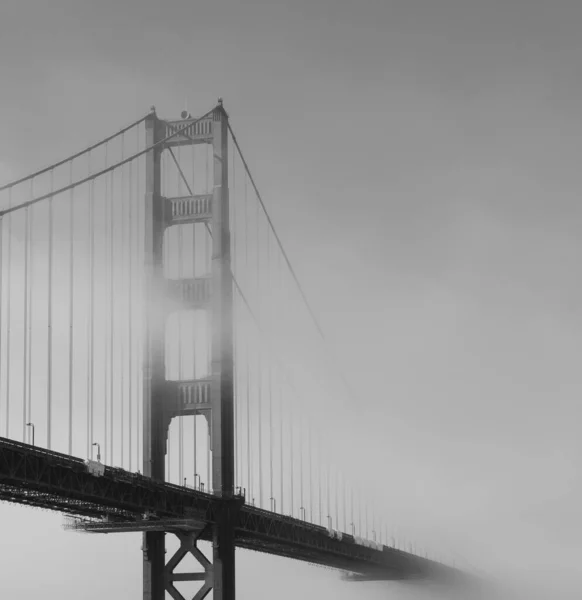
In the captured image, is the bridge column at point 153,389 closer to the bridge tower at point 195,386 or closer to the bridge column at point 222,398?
the bridge tower at point 195,386

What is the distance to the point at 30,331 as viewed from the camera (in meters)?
70.1

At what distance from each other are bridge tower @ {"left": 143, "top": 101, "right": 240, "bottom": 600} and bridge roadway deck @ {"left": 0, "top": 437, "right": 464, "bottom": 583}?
4.80 ft

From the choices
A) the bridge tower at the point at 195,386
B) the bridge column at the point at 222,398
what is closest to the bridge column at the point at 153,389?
the bridge tower at the point at 195,386

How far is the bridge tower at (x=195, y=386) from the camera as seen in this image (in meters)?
79.6

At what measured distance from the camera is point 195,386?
266ft

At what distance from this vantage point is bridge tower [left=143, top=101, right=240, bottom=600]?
79.6 meters

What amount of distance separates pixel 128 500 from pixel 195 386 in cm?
1251

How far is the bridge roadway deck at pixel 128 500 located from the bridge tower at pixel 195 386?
1.46 m

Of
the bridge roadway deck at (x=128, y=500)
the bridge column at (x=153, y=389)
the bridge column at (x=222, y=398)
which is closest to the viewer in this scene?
the bridge roadway deck at (x=128, y=500)

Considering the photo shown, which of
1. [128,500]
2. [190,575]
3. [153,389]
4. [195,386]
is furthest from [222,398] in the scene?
[128,500]

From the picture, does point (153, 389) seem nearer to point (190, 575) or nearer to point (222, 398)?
point (222, 398)

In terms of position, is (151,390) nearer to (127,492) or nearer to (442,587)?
(127,492)

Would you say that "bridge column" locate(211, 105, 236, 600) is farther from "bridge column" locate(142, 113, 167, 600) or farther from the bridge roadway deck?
"bridge column" locate(142, 113, 167, 600)

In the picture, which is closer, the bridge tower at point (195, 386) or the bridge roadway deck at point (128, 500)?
the bridge roadway deck at point (128, 500)
